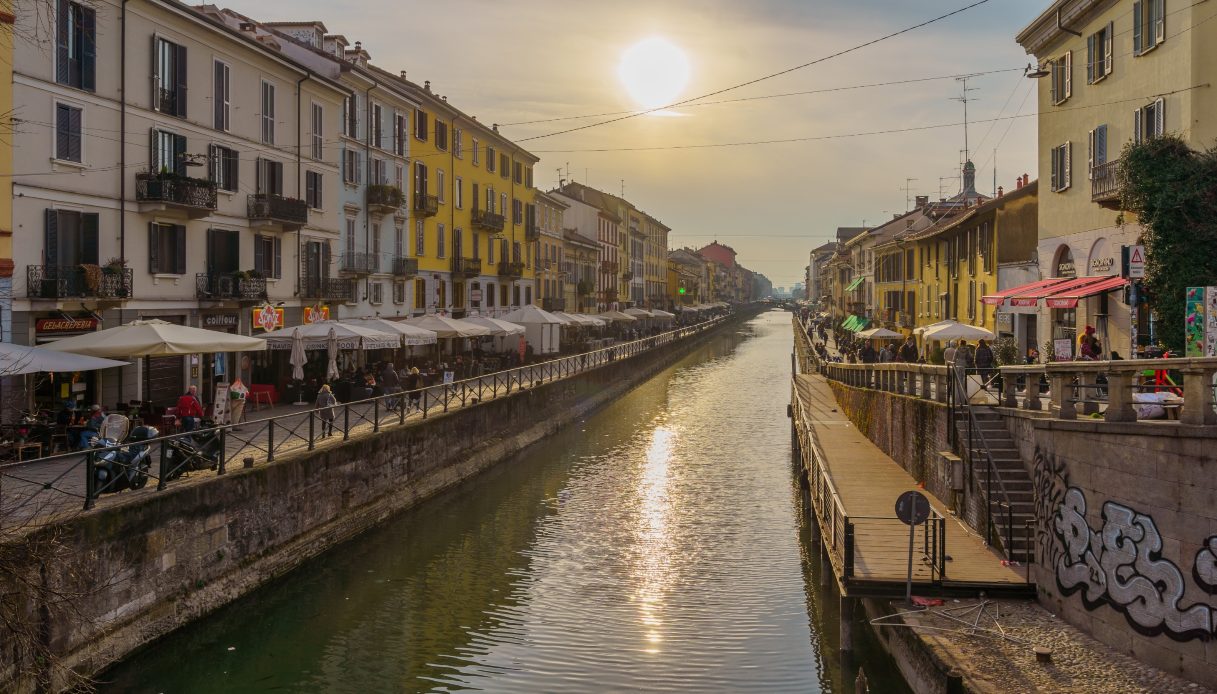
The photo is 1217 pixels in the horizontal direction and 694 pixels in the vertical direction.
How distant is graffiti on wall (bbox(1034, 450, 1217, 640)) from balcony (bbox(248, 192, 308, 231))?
76.3ft

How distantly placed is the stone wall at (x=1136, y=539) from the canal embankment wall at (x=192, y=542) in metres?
11.1

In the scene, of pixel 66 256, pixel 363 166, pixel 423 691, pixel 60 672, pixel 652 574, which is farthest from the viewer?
pixel 363 166

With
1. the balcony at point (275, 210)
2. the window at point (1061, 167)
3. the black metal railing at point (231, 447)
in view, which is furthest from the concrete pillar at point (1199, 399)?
the balcony at point (275, 210)

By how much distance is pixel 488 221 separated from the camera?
5094cm

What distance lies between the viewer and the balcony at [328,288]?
32281 millimetres

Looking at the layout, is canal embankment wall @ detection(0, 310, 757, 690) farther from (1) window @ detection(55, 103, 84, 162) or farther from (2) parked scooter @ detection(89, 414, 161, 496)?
(1) window @ detection(55, 103, 84, 162)

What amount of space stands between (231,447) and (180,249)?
1087 cm

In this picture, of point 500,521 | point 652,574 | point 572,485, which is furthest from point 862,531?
point 572,485

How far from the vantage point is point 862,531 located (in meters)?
14.9

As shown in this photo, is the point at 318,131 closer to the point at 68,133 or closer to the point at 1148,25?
the point at 68,133

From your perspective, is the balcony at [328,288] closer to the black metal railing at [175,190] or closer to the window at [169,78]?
the black metal railing at [175,190]

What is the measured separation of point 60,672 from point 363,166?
1121 inches

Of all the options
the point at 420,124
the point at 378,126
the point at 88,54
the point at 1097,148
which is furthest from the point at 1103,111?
the point at 420,124

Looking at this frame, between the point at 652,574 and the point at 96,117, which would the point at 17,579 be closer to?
the point at 652,574
